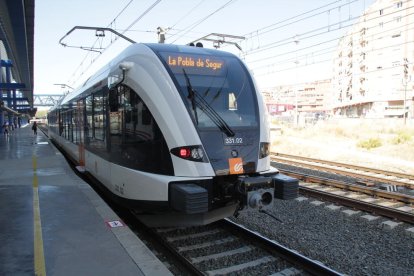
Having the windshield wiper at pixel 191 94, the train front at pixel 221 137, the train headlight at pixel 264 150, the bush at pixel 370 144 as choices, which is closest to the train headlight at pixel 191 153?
the train front at pixel 221 137

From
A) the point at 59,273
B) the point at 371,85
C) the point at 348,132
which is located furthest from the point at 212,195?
the point at 371,85

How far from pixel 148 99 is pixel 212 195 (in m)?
1.69

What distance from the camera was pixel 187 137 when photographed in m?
5.38

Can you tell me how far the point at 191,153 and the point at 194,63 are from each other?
5.16 ft

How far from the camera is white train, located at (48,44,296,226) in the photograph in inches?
211

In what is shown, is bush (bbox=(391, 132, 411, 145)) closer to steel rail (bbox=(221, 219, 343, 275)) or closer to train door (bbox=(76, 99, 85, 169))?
train door (bbox=(76, 99, 85, 169))

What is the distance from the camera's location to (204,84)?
6.00 m

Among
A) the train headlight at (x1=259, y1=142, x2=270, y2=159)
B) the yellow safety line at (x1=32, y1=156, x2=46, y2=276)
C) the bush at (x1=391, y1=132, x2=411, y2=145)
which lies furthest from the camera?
the bush at (x1=391, y1=132, x2=411, y2=145)

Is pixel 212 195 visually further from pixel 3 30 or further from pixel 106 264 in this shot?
pixel 3 30

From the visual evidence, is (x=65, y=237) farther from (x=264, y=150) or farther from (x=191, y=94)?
(x=264, y=150)

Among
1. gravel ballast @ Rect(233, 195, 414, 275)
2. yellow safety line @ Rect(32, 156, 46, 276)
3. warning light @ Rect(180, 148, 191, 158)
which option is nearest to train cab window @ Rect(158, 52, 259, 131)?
warning light @ Rect(180, 148, 191, 158)

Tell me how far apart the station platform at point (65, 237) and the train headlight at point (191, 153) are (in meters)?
1.24

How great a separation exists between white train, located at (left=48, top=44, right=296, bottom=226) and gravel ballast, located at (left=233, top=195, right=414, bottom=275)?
1.02m

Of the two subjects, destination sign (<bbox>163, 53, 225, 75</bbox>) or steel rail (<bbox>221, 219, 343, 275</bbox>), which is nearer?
steel rail (<bbox>221, 219, 343, 275</bbox>)
